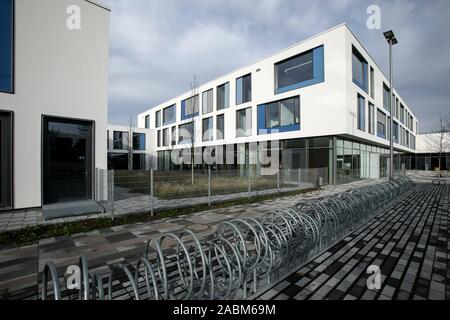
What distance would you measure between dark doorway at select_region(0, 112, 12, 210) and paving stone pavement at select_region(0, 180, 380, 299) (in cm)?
360

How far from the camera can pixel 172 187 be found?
27.3 feet

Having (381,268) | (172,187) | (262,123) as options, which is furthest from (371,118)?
(381,268)

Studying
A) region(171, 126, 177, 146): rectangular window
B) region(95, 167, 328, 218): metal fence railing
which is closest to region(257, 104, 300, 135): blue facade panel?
region(95, 167, 328, 218): metal fence railing

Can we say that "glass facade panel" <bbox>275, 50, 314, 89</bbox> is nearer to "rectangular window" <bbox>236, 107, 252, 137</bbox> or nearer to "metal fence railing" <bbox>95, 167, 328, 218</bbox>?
"rectangular window" <bbox>236, 107, 252, 137</bbox>

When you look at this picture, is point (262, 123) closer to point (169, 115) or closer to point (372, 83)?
point (372, 83)

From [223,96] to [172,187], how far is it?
63.8 feet

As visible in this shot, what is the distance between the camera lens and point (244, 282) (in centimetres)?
253

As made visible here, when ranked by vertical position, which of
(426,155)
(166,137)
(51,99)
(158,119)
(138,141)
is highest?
(158,119)

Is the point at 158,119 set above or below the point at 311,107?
above

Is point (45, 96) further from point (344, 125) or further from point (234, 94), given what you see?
point (234, 94)

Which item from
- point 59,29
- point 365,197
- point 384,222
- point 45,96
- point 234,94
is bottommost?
point 384,222
